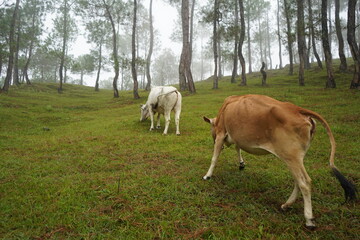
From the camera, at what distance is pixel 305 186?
9.66ft

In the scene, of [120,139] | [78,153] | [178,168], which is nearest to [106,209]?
[178,168]

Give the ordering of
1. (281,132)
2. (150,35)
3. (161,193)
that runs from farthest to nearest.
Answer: (150,35)
(161,193)
(281,132)

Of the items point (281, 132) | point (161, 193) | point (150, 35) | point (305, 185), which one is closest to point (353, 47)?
point (281, 132)

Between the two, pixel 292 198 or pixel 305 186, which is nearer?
pixel 305 186

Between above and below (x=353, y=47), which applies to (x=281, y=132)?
below

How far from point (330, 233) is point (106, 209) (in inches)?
124

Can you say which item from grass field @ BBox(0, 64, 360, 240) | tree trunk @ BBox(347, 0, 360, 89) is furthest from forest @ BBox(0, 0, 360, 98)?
grass field @ BBox(0, 64, 360, 240)

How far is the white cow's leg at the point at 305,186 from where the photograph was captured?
115 inches

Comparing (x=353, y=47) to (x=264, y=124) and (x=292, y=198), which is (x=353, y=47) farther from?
(x=292, y=198)

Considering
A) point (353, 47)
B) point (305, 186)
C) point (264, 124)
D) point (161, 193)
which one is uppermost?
point (353, 47)

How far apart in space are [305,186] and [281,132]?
0.78 meters

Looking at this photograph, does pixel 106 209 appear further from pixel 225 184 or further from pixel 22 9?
pixel 22 9

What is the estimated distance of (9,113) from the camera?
549 inches

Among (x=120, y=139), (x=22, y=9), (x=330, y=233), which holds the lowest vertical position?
(x=330, y=233)
